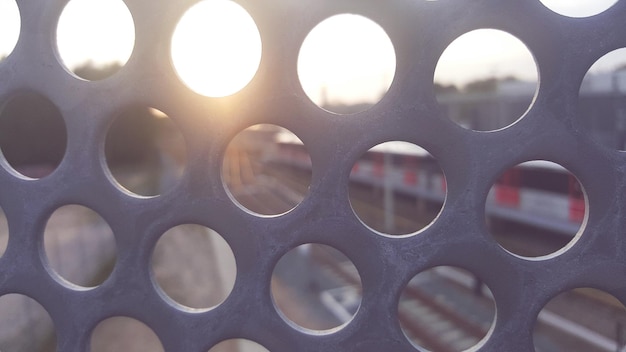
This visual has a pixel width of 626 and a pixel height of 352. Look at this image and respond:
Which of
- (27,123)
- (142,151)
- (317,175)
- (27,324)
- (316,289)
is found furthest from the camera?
(142,151)

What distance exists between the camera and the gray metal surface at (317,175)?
2.38ft

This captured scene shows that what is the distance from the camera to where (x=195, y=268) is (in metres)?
9.34

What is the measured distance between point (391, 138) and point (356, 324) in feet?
1.01

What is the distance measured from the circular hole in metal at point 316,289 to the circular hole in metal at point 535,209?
2758 millimetres

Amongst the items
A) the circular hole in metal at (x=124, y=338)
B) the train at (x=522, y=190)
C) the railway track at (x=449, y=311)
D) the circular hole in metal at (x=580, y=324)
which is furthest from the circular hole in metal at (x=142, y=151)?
the circular hole in metal at (x=580, y=324)

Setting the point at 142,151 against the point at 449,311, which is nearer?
the point at 449,311

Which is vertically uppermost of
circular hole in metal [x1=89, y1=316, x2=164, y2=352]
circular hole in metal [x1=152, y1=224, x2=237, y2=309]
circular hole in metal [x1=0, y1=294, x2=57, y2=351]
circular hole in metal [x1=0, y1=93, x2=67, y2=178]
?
circular hole in metal [x1=0, y1=93, x2=67, y2=178]

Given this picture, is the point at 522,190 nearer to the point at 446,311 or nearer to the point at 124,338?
the point at 446,311

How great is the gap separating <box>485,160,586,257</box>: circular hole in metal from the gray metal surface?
22.4 ft

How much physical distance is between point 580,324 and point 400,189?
6.49 meters

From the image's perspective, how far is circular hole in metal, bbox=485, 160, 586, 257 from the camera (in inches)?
305

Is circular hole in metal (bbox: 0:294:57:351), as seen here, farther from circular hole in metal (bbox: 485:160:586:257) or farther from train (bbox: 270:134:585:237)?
circular hole in metal (bbox: 485:160:586:257)

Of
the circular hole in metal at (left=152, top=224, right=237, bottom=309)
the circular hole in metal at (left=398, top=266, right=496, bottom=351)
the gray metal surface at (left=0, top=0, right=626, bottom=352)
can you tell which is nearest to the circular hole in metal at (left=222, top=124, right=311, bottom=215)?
the circular hole in metal at (left=152, top=224, right=237, bottom=309)

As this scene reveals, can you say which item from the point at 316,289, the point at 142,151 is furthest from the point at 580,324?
the point at 142,151
